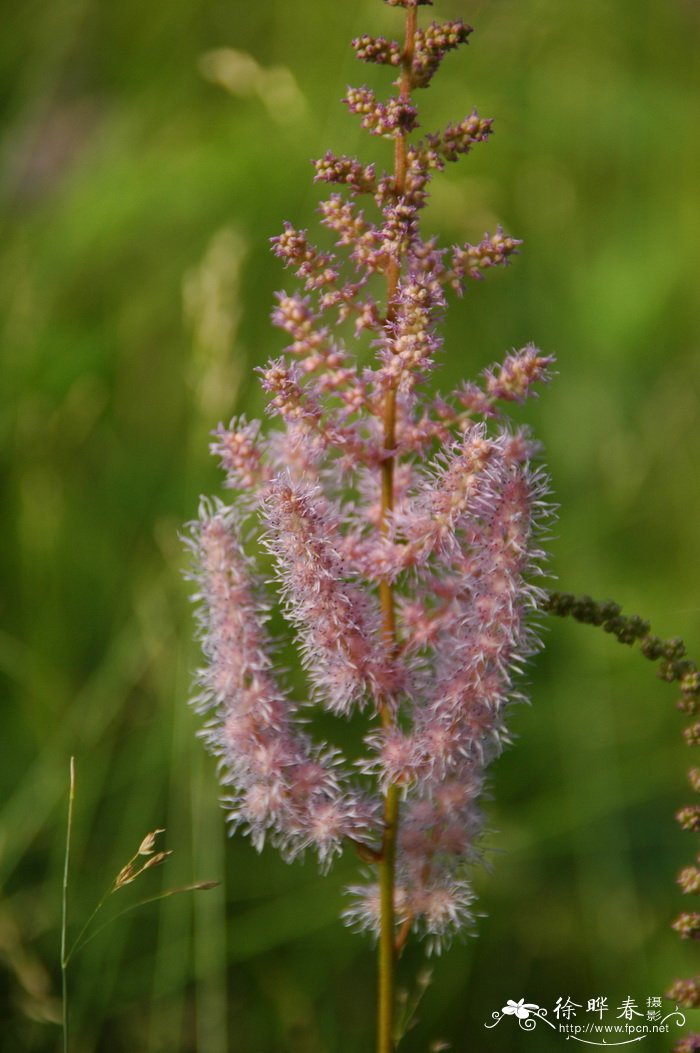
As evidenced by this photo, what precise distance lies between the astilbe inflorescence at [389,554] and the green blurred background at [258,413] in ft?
1.83

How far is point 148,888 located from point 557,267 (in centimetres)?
287

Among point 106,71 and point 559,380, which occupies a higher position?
point 106,71

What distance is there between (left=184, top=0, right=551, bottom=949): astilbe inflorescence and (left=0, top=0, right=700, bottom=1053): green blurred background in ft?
1.83

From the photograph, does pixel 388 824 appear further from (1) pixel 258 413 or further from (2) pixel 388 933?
(1) pixel 258 413

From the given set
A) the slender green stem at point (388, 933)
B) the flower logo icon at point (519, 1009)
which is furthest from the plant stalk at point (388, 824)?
the flower logo icon at point (519, 1009)

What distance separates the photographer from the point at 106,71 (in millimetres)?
4461

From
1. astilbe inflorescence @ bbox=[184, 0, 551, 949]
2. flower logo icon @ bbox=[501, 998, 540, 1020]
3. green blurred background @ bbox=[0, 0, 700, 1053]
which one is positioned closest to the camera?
astilbe inflorescence @ bbox=[184, 0, 551, 949]

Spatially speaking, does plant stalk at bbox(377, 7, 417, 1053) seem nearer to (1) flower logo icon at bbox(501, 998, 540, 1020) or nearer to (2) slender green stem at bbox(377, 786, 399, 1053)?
(2) slender green stem at bbox(377, 786, 399, 1053)

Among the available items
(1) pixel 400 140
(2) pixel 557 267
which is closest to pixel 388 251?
(1) pixel 400 140

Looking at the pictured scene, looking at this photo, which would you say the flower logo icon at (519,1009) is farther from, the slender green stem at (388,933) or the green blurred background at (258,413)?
the slender green stem at (388,933)

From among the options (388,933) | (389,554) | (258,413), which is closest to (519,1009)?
(388,933)

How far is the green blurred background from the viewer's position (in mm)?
2631

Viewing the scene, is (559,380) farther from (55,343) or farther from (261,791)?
(261,791)

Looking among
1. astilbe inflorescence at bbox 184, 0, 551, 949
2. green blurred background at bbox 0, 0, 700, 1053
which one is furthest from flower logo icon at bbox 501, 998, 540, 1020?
astilbe inflorescence at bbox 184, 0, 551, 949
